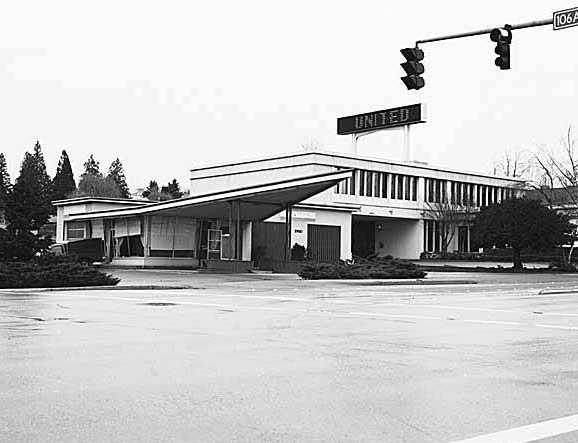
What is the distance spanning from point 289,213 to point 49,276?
62.9ft

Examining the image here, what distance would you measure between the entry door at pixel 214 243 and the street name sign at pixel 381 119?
3104cm

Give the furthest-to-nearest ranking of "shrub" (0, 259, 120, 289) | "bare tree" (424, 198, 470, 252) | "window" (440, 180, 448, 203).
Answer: "window" (440, 180, 448, 203) → "bare tree" (424, 198, 470, 252) → "shrub" (0, 259, 120, 289)

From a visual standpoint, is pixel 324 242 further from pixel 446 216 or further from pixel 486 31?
pixel 486 31

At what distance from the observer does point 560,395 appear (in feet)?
29.0

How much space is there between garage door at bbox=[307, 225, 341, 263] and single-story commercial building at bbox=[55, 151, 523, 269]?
0.07m

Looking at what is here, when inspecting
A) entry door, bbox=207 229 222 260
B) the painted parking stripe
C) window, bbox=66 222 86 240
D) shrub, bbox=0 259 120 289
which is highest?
window, bbox=66 222 86 240

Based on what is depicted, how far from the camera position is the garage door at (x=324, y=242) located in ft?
191

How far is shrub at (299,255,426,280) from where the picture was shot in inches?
1550

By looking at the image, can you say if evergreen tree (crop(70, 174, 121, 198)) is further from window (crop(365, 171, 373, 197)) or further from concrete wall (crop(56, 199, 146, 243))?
concrete wall (crop(56, 199, 146, 243))

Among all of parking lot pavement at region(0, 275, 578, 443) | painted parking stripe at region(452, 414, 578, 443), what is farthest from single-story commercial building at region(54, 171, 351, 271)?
painted parking stripe at region(452, 414, 578, 443)

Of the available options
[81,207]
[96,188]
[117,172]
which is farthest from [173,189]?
[81,207]

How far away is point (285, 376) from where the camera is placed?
978 centimetres

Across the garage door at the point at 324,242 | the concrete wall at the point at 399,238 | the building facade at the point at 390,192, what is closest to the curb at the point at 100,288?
the garage door at the point at 324,242

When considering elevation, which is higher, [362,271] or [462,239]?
[462,239]
